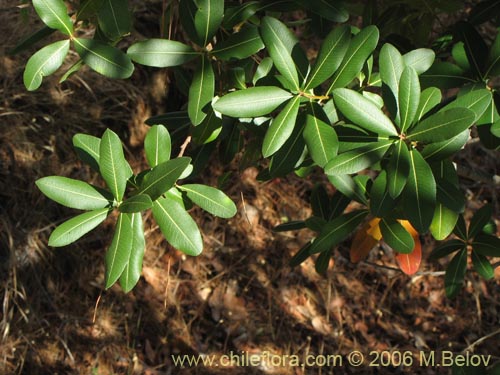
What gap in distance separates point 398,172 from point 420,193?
0.22 feet

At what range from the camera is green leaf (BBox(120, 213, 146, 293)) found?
3.77 ft

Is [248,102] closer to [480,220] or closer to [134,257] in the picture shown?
[134,257]

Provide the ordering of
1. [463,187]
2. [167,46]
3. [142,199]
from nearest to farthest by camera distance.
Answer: [142,199] < [167,46] < [463,187]

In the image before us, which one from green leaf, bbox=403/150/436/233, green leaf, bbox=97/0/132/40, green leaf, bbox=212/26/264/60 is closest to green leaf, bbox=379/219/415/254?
green leaf, bbox=403/150/436/233

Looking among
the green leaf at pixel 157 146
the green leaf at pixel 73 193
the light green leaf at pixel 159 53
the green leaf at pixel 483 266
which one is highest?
the light green leaf at pixel 159 53

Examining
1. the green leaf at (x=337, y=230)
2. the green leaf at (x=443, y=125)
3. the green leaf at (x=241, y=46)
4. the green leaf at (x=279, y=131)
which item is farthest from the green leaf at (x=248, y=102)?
the green leaf at (x=337, y=230)

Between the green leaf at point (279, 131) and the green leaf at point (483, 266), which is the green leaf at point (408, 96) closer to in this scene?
the green leaf at point (279, 131)

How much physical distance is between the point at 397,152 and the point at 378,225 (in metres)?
0.47

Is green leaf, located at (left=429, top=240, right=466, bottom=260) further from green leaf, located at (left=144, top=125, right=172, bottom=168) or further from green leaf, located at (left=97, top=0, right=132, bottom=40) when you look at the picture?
green leaf, located at (left=97, top=0, right=132, bottom=40)

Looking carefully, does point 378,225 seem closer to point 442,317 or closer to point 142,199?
point 142,199

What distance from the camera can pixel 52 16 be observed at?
1156 millimetres

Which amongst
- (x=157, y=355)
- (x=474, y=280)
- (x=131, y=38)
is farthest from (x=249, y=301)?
(x=131, y=38)

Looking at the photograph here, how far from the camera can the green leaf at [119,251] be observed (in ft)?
3.60

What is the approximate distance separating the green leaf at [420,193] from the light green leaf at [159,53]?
48 cm
